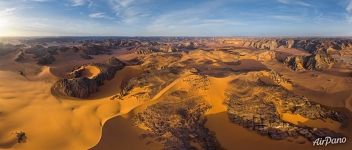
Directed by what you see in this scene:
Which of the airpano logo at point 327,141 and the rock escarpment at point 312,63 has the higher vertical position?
the rock escarpment at point 312,63

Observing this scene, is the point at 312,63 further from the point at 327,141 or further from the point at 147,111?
the point at 147,111

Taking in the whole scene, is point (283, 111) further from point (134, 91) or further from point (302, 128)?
point (134, 91)

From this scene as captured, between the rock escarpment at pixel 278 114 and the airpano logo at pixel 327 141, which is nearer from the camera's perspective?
the airpano logo at pixel 327 141

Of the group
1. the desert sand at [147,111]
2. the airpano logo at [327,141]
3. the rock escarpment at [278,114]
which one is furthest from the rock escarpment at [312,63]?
the airpano logo at [327,141]

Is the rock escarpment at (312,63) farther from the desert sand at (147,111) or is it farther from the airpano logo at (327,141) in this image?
Result: the airpano logo at (327,141)

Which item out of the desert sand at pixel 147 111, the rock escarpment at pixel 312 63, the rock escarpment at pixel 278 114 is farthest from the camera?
the rock escarpment at pixel 312 63

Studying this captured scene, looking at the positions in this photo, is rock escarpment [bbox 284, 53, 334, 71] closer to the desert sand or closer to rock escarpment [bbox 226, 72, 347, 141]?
the desert sand

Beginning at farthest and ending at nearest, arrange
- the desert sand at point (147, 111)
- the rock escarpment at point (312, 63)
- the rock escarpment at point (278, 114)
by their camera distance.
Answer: the rock escarpment at point (312, 63)
the rock escarpment at point (278, 114)
the desert sand at point (147, 111)

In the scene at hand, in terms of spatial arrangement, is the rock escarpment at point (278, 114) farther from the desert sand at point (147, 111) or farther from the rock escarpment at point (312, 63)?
the rock escarpment at point (312, 63)

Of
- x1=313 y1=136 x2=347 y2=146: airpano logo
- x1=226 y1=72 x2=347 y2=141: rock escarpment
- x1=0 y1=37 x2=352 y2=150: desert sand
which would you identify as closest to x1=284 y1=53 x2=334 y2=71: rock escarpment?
x1=0 y1=37 x2=352 y2=150: desert sand

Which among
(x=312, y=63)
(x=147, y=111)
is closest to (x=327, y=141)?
(x=147, y=111)

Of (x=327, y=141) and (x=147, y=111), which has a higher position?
(x=147, y=111)

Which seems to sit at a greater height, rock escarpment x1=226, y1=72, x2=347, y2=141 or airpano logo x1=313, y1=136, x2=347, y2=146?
rock escarpment x1=226, y1=72, x2=347, y2=141

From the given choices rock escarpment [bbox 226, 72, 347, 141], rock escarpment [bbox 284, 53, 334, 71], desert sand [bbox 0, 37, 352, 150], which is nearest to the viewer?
desert sand [bbox 0, 37, 352, 150]
